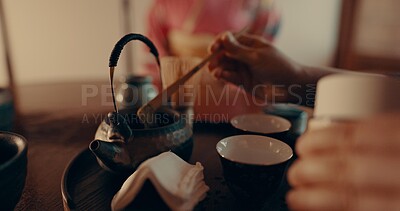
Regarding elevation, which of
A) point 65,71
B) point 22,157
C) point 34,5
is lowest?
point 65,71

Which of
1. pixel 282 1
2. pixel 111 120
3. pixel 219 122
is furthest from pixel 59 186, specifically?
pixel 282 1

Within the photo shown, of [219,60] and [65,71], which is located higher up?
[219,60]

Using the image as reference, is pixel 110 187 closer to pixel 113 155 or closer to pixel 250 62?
pixel 113 155

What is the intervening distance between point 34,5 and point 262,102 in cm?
255

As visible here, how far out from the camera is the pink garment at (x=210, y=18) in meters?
1.87

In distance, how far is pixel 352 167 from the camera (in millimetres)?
295

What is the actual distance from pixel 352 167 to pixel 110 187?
40 cm

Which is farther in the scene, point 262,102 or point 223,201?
point 262,102

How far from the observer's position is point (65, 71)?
9.32ft

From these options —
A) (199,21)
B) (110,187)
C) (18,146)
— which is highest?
(199,21)

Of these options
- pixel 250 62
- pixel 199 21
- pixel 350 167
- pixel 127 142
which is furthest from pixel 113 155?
pixel 199 21

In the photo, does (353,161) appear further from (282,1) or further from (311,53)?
(311,53)

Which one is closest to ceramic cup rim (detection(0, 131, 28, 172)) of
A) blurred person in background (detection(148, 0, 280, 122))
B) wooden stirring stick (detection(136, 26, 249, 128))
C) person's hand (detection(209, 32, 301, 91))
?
wooden stirring stick (detection(136, 26, 249, 128))

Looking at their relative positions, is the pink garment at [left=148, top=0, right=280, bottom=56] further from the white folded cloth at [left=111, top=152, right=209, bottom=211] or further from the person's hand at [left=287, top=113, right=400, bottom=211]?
the person's hand at [left=287, top=113, right=400, bottom=211]
